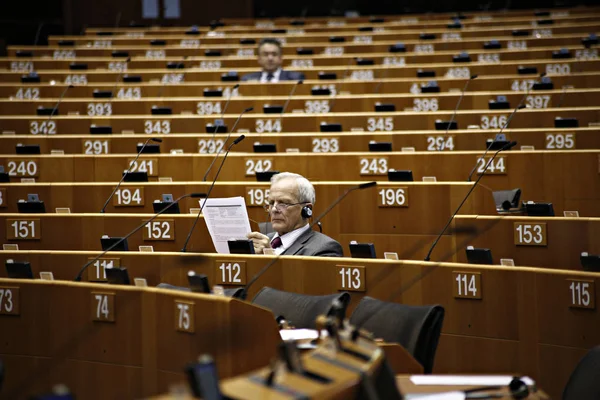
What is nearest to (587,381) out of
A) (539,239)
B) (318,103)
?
(539,239)

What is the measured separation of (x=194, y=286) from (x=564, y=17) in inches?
301

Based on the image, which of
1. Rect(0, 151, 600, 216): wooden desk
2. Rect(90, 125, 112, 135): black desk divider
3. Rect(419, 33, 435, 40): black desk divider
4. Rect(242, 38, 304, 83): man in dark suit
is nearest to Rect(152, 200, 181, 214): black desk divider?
Rect(0, 151, 600, 216): wooden desk

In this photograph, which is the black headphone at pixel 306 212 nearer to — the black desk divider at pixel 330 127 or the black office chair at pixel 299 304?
the black office chair at pixel 299 304

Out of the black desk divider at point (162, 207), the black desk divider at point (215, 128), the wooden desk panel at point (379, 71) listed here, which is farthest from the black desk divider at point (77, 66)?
the black desk divider at point (162, 207)

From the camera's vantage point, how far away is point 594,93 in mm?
6012

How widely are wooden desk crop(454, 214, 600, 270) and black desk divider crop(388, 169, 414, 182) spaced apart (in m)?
0.59

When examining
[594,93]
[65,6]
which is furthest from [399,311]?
[65,6]

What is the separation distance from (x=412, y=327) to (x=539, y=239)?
1708 millimetres

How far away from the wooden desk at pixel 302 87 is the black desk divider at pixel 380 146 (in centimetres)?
136

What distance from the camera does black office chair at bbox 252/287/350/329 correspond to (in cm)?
249

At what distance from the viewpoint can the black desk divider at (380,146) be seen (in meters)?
5.11

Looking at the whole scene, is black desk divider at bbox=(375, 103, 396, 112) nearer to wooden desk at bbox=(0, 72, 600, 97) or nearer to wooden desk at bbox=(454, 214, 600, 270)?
wooden desk at bbox=(0, 72, 600, 97)

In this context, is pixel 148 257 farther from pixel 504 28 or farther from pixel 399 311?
pixel 504 28

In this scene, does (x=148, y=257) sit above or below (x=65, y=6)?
below
